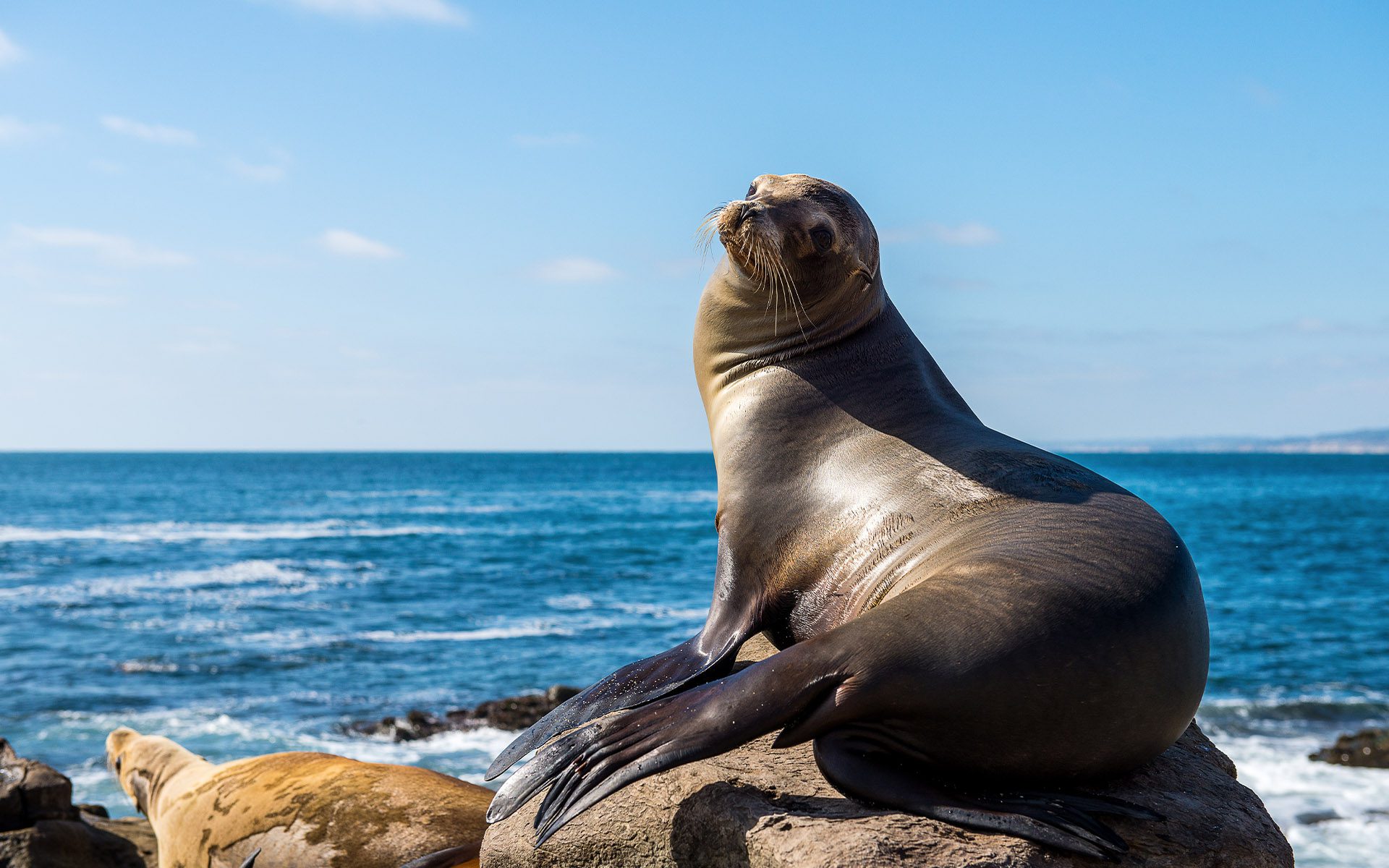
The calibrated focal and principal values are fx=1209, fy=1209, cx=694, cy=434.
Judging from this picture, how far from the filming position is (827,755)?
3.09 meters

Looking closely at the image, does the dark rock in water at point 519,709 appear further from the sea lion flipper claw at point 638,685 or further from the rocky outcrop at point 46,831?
the sea lion flipper claw at point 638,685

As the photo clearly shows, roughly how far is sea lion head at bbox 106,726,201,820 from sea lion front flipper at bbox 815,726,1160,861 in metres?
3.94

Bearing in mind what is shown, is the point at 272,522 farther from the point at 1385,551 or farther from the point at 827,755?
the point at 827,755

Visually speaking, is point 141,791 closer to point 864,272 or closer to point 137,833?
point 137,833

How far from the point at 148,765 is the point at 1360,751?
10530 mm

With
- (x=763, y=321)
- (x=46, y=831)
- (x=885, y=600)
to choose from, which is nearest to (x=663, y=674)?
(x=885, y=600)

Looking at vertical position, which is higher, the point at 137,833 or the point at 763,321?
the point at 763,321

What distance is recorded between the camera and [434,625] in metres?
20.3

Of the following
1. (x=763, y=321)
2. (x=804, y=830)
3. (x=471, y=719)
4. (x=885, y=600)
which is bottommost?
(x=471, y=719)

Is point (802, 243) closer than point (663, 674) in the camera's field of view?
No

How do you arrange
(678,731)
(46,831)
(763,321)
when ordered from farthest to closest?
1. (46,831)
2. (763,321)
3. (678,731)

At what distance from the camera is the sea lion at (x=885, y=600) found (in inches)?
119

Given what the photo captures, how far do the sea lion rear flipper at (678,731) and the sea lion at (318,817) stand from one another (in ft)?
2.88

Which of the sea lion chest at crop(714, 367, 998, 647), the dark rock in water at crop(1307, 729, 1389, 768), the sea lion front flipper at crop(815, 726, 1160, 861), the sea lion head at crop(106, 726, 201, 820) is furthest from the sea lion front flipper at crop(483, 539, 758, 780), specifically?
the dark rock in water at crop(1307, 729, 1389, 768)
